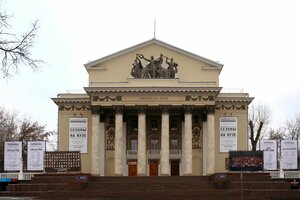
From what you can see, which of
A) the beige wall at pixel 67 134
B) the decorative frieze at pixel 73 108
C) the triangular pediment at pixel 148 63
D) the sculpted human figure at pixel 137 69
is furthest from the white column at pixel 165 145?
the decorative frieze at pixel 73 108

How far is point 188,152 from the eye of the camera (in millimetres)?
54469

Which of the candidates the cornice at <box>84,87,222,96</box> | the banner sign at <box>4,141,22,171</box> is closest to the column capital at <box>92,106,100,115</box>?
the cornice at <box>84,87,222,96</box>

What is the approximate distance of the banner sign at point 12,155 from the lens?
49.4 metres

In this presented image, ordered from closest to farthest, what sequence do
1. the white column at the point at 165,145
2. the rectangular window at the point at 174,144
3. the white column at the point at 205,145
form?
the white column at the point at 165,145, the white column at the point at 205,145, the rectangular window at the point at 174,144

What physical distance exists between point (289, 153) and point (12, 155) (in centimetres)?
2342

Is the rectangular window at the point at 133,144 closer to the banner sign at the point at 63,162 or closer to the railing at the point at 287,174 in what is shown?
the banner sign at the point at 63,162

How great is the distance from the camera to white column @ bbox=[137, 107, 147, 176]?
54.6 meters

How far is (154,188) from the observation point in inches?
1693

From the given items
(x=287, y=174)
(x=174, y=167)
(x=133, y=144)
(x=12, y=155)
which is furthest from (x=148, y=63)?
(x=287, y=174)

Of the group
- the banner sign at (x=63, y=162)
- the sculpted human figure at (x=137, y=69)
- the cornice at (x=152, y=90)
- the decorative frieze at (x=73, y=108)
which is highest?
the sculpted human figure at (x=137, y=69)

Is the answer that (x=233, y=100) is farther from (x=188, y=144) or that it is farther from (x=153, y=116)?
(x=153, y=116)

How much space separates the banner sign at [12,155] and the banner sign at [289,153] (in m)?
22.2

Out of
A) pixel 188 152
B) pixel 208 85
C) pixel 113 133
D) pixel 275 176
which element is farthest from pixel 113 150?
pixel 275 176

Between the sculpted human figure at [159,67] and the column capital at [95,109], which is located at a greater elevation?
the sculpted human figure at [159,67]
